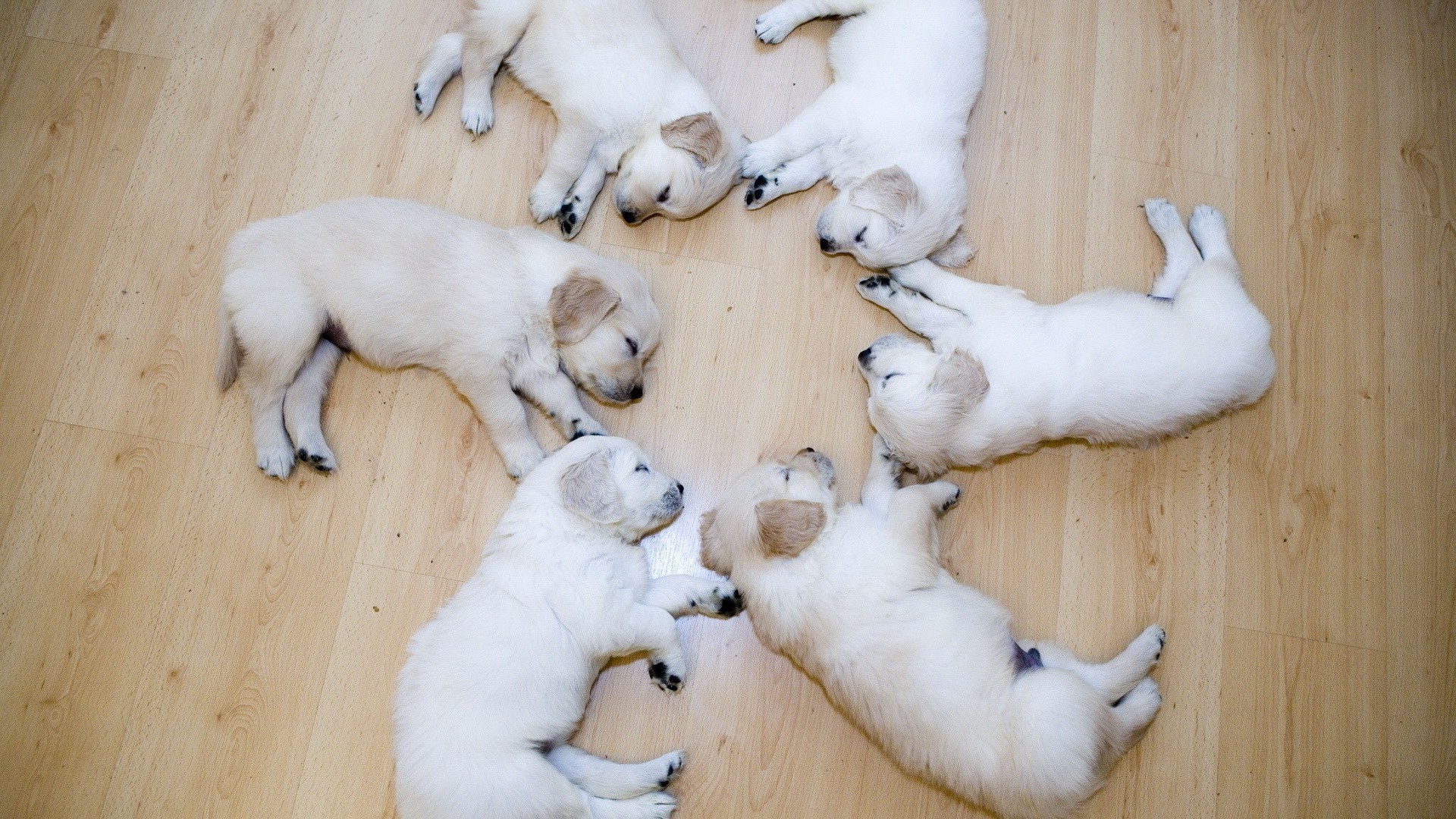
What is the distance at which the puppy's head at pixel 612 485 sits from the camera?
2369mm

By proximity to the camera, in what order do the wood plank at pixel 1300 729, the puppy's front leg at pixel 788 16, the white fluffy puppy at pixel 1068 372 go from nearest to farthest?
1. the white fluffy puppy at pixel 1068 372
2. the wood plank at pixel 1300 729
3. the puppy's front leg at pixel 788 16

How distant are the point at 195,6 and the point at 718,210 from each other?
193cm

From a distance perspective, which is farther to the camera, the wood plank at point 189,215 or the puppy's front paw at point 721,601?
the wood plank at point 189,215

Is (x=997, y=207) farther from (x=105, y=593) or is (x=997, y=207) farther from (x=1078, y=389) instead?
(x=105, y=593)

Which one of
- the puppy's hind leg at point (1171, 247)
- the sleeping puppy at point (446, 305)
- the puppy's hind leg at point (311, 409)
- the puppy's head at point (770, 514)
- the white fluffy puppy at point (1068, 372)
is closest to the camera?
the puppy's head at point (770, 514)

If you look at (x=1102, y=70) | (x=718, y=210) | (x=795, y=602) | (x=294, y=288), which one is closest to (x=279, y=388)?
(x=294, y=288)

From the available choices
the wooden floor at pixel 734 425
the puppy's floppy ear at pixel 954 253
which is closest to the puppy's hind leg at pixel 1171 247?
the wooden floor at pixel 734 425

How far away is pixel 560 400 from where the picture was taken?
106 inches

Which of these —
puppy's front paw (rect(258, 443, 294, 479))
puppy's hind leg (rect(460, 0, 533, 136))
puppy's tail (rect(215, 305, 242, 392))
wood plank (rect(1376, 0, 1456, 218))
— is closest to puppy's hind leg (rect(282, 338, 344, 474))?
puppy's front paw (rect(258, 443, 294, 479))

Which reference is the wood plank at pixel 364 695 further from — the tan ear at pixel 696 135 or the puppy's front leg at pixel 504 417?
the tan ear at pixel 696 135

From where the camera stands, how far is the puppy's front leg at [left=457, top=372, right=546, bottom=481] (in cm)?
263

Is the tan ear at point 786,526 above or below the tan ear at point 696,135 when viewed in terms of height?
below

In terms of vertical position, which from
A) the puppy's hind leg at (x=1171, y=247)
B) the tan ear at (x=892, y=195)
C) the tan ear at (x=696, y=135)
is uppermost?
the tan ear at (x=696, y=135)

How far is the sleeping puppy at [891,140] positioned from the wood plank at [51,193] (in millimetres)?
2085
